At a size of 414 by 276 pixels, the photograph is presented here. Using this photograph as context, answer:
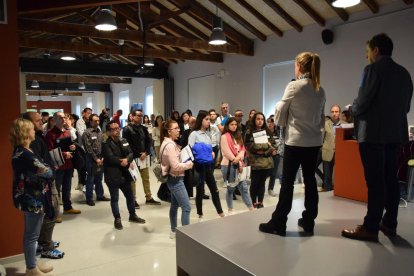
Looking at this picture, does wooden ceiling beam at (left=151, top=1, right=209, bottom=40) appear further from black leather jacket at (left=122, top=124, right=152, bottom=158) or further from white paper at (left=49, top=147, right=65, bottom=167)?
white paper at (left=49, top=147, right=65, bottom=167)

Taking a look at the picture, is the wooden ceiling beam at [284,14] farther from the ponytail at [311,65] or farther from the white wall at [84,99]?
the white wall at [84,99]

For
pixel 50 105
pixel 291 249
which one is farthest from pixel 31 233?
pixel 50 105

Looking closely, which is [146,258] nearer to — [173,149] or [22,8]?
[173,149]

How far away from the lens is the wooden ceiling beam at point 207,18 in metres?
8.41

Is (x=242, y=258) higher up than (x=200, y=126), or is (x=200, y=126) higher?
(x=200, y=126)

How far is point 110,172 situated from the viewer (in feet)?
13.7

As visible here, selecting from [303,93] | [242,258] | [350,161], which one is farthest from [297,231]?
[350,161]

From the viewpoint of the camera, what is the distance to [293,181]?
2.07 meters

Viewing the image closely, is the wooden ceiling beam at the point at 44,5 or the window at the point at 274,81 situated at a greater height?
the wooden ceiling beam at the point at 44,5

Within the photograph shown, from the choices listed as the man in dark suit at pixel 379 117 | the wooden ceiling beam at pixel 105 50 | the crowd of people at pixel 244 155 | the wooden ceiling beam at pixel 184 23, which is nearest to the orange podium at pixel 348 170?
the crowd of people at pixel 244 155

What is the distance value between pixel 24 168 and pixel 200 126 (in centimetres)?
214

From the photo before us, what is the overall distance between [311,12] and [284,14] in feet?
1.94

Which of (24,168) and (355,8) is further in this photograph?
(355,8)

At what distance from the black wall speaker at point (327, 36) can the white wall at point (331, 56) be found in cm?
10
